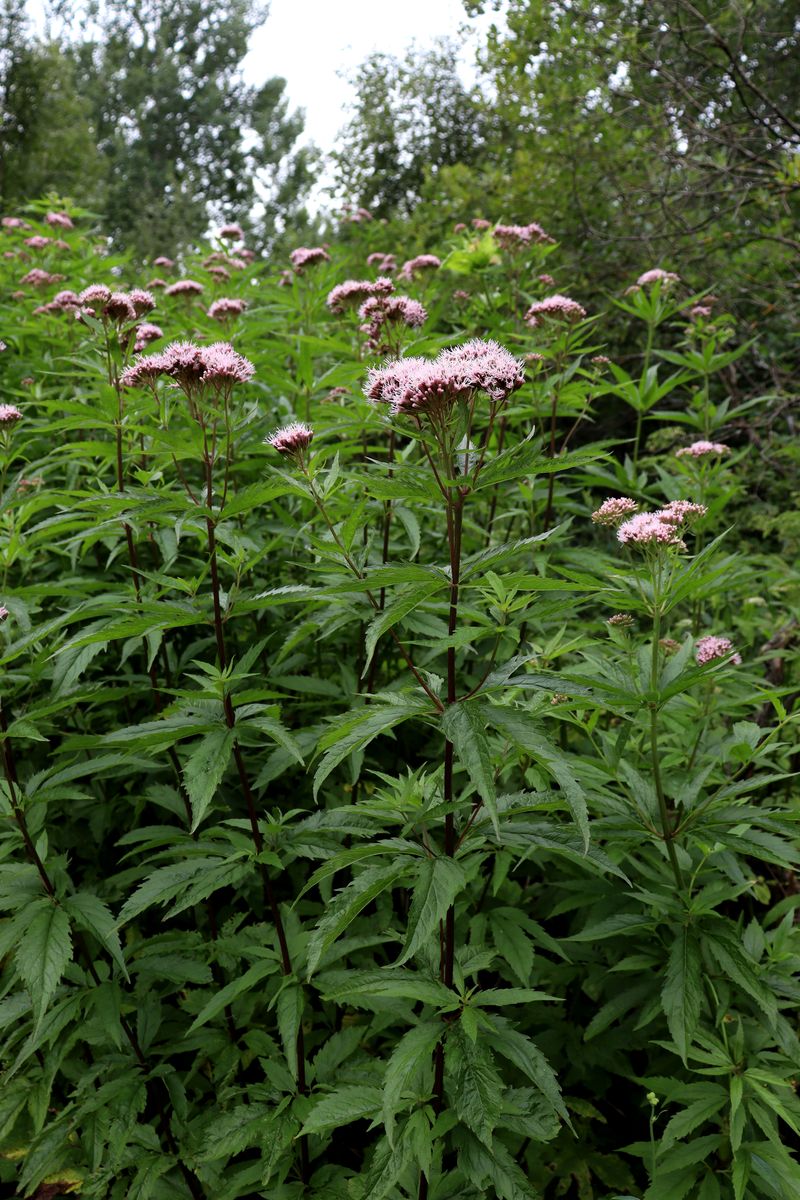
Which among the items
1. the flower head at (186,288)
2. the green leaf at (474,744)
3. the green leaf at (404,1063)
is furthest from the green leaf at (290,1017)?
the flower head at (186,288)

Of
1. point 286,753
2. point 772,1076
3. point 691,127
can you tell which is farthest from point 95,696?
point 691,127

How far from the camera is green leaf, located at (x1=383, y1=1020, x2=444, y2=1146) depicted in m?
1.56

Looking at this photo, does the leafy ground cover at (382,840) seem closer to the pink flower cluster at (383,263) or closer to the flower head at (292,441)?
the flower head at (292,441)

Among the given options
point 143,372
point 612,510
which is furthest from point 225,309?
point 612,510

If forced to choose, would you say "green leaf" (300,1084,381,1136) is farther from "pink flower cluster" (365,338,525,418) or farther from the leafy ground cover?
"pink flower cluster" (365,338,525,418)

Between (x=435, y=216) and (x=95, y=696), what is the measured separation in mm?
9197

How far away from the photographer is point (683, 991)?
1964mm

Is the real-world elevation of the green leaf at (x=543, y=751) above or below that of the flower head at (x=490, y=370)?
below

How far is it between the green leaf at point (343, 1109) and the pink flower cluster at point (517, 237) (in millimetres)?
3872

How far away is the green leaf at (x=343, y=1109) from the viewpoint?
72.6 inches

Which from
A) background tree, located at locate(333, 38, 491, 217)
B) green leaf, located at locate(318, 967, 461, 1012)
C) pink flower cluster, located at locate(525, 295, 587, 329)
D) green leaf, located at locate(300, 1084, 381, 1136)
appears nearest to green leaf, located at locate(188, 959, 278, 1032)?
green leaf, located at locate(300, 1084, 381, 1136)

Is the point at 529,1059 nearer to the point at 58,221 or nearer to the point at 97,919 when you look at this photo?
the point at 97,919

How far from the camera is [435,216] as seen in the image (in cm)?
995

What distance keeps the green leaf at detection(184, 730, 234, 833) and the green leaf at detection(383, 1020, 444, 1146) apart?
63cm
